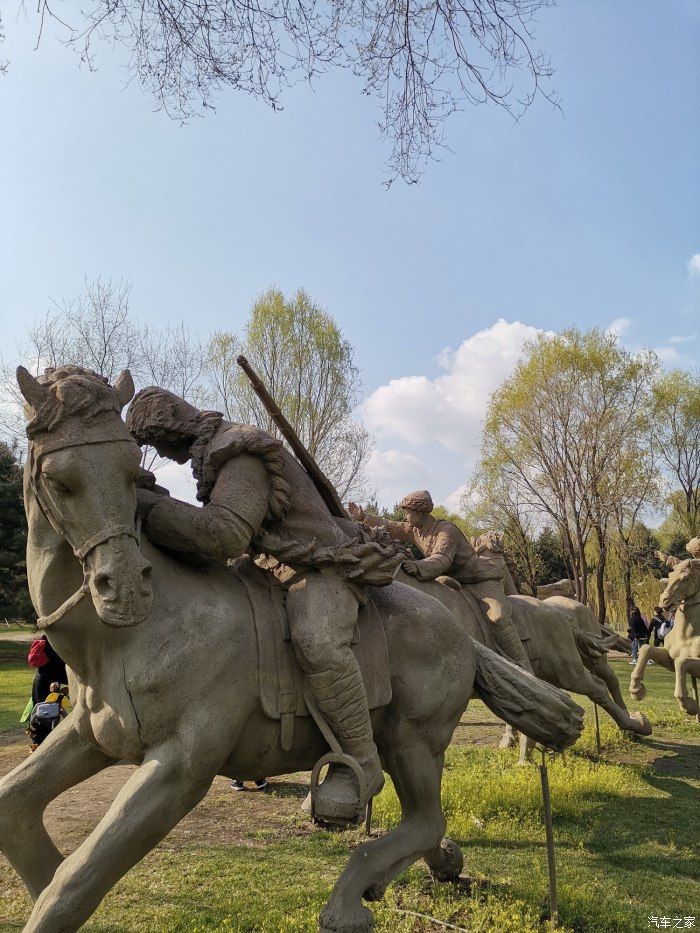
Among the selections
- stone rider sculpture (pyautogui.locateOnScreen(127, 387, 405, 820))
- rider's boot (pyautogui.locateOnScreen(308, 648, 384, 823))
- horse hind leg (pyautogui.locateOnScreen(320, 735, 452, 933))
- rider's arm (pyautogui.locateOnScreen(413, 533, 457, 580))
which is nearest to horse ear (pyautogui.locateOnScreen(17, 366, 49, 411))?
stone rider sculpture (pyautogui.locateOnScreen(127, 387, 405, 820))

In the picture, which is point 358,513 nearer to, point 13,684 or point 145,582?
point 145,582

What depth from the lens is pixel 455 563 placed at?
7.45 metres

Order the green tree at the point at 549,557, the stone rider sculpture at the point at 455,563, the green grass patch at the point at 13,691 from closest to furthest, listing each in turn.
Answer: the stone rider sculpture at the point at 455,563 < the green grass patch at the point at 13,691 < the green tree at the point at 549,557

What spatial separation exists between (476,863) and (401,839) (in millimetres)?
1840

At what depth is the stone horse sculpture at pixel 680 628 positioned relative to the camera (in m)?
9.87

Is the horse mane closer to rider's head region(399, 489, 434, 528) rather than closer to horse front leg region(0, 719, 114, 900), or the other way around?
horse front leg region(0, 719, 114, 900)

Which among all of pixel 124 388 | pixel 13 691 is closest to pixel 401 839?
pixel 124 388

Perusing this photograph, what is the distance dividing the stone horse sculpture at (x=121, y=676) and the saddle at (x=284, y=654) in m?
0.04

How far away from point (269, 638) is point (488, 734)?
8.12m

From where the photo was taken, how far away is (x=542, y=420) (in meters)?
23.8

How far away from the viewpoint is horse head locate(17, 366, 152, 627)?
2.37 metres

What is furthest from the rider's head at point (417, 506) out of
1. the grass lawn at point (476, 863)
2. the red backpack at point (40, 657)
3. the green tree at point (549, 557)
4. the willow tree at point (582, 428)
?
the green tree at point (549, 557)

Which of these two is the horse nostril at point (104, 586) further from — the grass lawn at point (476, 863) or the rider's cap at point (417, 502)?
the rider's cap at point (417, 502)

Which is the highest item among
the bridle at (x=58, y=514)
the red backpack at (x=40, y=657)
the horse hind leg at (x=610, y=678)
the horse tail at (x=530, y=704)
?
the bridle at (x=58, y=514)
